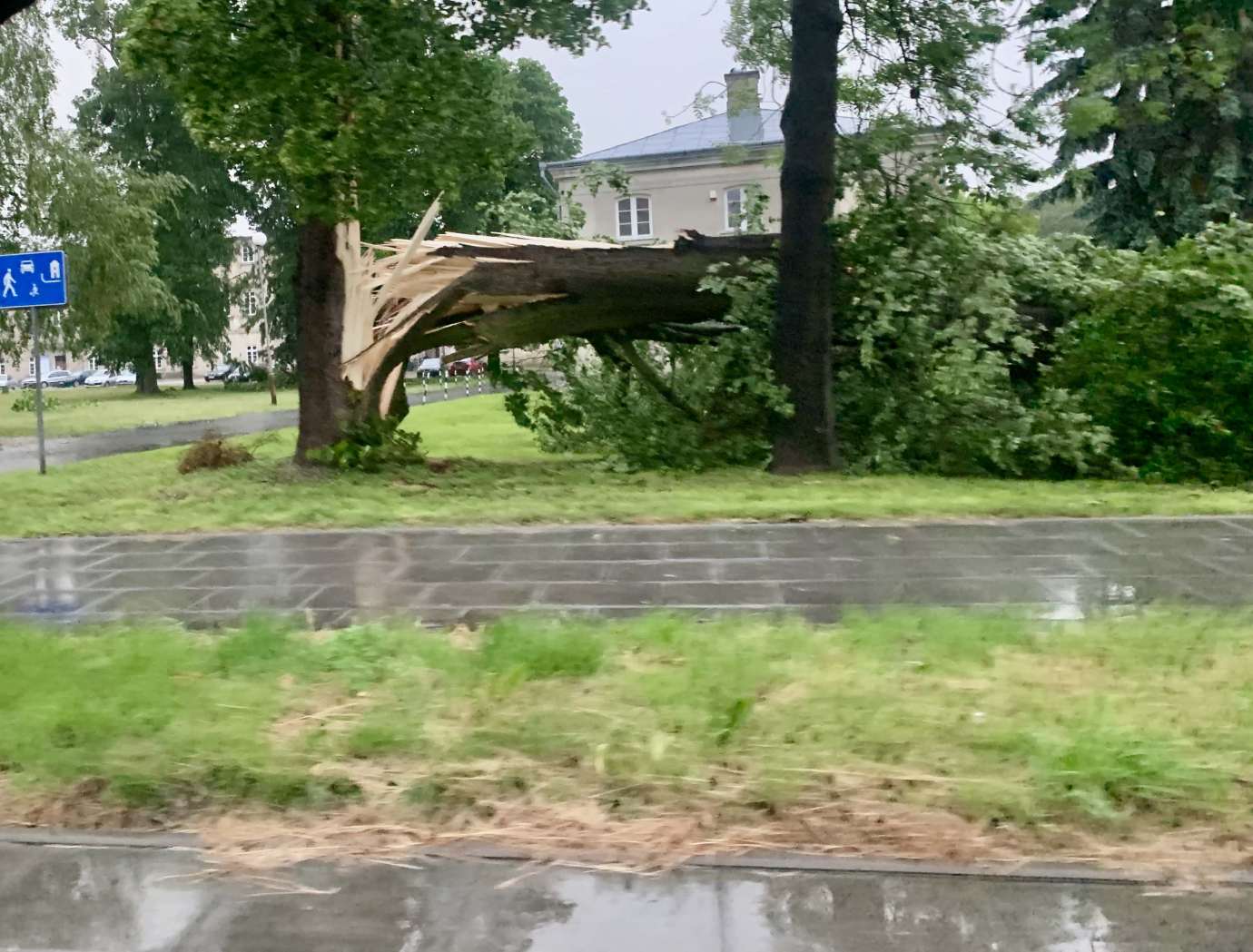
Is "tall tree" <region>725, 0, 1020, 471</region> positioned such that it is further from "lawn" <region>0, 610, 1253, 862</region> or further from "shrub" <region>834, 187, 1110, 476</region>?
"lawn" <region>0, 610, 1253, 862</region>

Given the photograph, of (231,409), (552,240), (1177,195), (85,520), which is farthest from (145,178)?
(1177,195)

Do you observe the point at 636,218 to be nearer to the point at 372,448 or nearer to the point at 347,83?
the point at 372,448

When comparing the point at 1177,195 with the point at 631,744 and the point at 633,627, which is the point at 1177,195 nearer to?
the point at 633,627

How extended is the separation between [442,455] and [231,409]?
76.6 ft

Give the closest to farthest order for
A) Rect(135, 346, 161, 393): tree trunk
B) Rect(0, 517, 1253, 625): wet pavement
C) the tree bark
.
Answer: the tree bark
Rect(0, 517, 1253, 625): wet pavement
Rect(135, 346, 161, 393): tree trunk

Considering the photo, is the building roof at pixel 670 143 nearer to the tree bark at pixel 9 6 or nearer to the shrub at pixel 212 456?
the shrub at pixel 212 456

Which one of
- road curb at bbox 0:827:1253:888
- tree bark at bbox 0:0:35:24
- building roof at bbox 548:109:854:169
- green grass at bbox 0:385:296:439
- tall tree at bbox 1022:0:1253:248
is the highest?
building roof at bbox 548:109:854:169

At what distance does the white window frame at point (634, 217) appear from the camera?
45219 mm

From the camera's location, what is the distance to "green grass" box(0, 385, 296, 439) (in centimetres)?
2731

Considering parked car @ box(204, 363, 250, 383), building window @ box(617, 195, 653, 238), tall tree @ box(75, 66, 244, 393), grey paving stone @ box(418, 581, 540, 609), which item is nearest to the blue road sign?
grey paving stone @ box(418, 581, 540, 609)

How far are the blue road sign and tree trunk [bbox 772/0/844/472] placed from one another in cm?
942

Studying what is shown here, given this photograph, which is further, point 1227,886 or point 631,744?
point 631,744

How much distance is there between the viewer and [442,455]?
Answer: 640 inches

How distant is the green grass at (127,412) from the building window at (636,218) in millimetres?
14574
